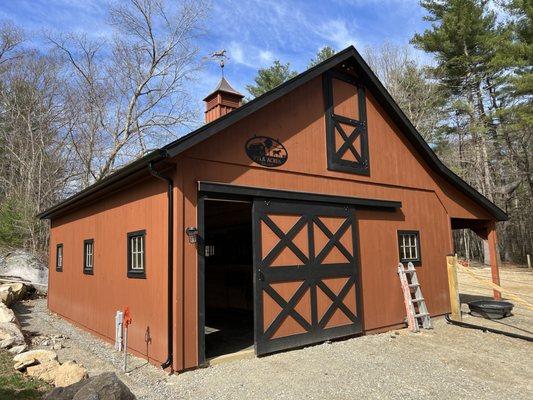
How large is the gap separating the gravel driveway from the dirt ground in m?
0.01

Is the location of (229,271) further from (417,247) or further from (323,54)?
(323,54)

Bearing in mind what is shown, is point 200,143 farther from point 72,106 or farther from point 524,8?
point 524,8

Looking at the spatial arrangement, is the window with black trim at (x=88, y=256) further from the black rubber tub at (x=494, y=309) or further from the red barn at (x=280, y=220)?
the black rubber tub at (x=494, y=309)

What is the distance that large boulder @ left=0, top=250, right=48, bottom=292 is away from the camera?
17.3 m

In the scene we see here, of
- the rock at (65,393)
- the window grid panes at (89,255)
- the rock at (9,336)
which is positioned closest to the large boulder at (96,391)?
the rock at (65,393)

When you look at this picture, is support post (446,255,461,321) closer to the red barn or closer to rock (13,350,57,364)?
the red barn

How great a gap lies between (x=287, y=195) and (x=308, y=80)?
2.50 metres

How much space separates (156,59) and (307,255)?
68.9ft

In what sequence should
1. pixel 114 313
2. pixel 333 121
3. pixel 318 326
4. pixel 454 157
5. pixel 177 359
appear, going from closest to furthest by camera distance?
pixel 177 359 < pixel 318 326 < pixel 114 313 < pixel 333 121 < pixel 454 157

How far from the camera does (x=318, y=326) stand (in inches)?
310

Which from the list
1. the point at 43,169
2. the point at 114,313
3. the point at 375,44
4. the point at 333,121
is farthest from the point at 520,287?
the point at 43,169

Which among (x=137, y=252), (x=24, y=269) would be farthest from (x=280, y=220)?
(x=24, y=269)

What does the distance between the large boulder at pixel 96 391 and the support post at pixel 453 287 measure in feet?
27.0

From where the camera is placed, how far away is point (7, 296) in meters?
12.6
